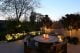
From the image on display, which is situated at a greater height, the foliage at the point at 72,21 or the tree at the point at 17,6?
the tree at the point at 17,6

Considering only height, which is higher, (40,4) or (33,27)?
(40,4)

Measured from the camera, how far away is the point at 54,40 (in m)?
8.41

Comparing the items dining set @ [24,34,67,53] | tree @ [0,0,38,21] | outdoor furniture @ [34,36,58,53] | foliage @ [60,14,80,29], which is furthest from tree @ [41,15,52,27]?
outdoor furniture @ [34,36,58,53]

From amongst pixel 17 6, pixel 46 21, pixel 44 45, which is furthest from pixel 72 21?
pixel 44 45

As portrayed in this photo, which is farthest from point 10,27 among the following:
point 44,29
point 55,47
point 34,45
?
point 55,47

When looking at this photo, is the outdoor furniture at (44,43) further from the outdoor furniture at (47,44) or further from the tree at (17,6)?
the tree at (17,6)

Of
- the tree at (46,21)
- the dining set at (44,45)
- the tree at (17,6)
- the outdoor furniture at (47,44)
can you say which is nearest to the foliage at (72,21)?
the tree at (46,21)

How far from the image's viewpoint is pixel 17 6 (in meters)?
23.3

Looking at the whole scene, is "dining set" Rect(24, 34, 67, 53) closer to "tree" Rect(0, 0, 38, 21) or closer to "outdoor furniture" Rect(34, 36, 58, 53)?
"outdoor furniture" Rect(34, 36, 58, 53)

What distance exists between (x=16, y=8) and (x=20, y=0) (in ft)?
3.97

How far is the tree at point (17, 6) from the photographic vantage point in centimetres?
2284

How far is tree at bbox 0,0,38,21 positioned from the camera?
74.9ft

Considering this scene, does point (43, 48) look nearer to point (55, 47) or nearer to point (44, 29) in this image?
→ point (55, 47)

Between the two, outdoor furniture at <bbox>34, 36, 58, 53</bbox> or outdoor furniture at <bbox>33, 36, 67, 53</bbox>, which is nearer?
outdoor furniture at <bbox>33, 36, 67, 53</bbox>
